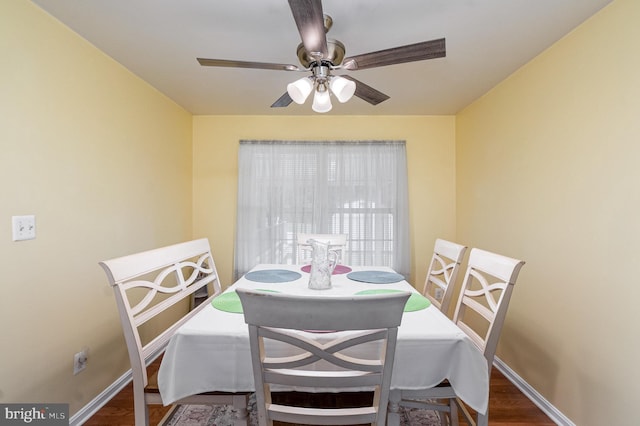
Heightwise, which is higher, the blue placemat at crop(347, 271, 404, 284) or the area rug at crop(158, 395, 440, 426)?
the blue placemat at crop(347, 271, 404, 284)

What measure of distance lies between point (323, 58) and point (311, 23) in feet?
0.87

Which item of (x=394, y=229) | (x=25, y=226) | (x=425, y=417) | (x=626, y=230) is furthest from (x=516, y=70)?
(x=25, y=226)

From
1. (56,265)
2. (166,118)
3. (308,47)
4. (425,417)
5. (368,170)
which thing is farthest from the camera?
(368,170)

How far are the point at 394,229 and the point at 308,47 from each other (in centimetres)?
218

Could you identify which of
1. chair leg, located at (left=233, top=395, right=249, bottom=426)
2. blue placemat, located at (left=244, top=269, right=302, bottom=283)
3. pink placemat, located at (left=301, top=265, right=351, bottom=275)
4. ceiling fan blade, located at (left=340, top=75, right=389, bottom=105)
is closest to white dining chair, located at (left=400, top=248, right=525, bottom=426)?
chair leg, located at (left=233, top=395, right=249, bottom=426)

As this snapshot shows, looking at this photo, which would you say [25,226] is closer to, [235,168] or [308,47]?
[308,47]

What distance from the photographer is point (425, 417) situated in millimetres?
1804

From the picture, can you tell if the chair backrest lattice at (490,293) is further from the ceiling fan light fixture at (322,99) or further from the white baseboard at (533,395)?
the ceiling fan light fixture at (322,99)

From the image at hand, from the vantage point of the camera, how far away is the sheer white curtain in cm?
310

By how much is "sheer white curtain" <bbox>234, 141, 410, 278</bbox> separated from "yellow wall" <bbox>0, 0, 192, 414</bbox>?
1.02 metres

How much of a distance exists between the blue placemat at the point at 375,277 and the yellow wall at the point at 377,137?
135 centimetres

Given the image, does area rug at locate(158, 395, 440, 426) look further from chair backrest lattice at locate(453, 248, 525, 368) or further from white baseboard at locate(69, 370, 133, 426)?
chair backrest lattice at locate(453, 248, 525, 368)

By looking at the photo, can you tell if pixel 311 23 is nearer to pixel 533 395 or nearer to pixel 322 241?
pixel 322 241

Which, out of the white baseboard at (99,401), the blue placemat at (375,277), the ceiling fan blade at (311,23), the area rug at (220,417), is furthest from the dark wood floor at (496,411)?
the ceiling fan blade at (311,23)
